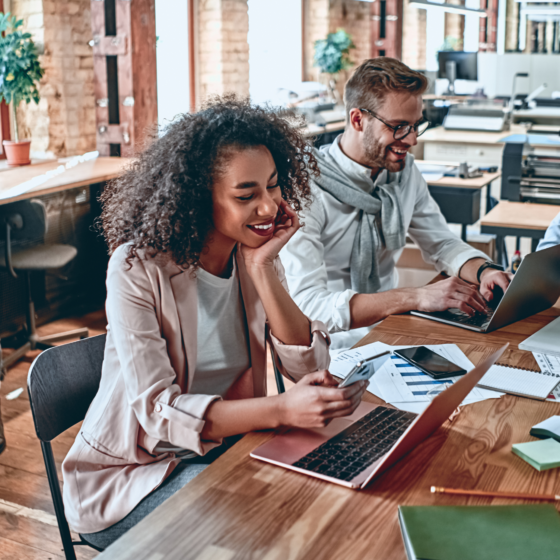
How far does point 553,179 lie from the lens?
352 centimetres

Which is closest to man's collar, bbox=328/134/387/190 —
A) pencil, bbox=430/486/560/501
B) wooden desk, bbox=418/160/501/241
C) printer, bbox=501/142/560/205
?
pencil, bbox=430/486/560/501

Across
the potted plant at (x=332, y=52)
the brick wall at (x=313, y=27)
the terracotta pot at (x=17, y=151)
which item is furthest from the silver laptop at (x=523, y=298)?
the brick wall at (x=313, y=27)

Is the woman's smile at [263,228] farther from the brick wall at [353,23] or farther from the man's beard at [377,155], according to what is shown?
the brick wall at [353,23]

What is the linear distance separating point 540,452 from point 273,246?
0.68 meters

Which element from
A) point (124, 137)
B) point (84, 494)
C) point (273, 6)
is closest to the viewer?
point (84, 494)

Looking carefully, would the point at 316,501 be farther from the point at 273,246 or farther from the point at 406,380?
the point at 273,246

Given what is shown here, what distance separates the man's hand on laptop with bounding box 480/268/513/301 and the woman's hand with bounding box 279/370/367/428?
923mm

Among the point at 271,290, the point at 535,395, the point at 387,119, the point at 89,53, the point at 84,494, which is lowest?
the point at 84,494

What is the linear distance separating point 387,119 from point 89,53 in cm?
306

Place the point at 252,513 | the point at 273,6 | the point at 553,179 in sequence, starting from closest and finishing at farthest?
the point at 252,513 → the point at 553,179 → the point at 273,6

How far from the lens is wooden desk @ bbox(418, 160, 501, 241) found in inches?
165

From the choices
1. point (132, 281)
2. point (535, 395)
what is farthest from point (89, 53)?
point (535, 395)

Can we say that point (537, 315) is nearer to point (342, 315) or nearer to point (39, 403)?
point (342, 315)

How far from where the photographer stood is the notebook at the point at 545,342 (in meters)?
1.63
